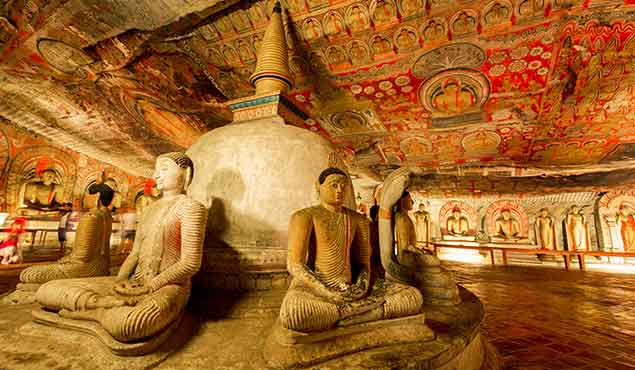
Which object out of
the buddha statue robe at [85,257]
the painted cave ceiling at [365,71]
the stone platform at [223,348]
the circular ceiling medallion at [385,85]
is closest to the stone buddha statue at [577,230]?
the painted cave ceiling at [365,71]

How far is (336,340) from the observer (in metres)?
1.47

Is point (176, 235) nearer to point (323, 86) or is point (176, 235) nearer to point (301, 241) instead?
point (301, 241)

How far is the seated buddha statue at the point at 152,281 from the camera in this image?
1.38m

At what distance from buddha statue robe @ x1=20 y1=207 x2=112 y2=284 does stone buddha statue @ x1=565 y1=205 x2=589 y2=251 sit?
15.3m

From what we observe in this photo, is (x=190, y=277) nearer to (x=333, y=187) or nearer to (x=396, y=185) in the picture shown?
(x=333, y=187)

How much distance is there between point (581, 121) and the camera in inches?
261

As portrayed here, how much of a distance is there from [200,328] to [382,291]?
1239 mm

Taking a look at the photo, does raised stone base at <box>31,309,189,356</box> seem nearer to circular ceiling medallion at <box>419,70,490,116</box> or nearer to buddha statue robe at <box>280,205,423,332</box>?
buddha statue robe at <box>280,205,423,332</box>

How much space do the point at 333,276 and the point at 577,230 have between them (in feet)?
46.4

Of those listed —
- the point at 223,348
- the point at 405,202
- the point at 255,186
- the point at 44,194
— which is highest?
the point at 44,194

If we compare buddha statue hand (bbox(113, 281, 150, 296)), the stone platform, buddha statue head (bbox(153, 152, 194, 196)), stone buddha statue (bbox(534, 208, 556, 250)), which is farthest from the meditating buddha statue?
→ stone buddha statue (bbox(534, 208, 556, 250))

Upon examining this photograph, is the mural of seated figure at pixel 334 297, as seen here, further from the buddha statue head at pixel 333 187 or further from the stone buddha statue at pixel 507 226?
the stone buddha statue at pixel 507 226

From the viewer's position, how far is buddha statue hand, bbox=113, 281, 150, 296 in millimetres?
1625

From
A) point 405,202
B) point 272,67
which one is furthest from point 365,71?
point 405,202
